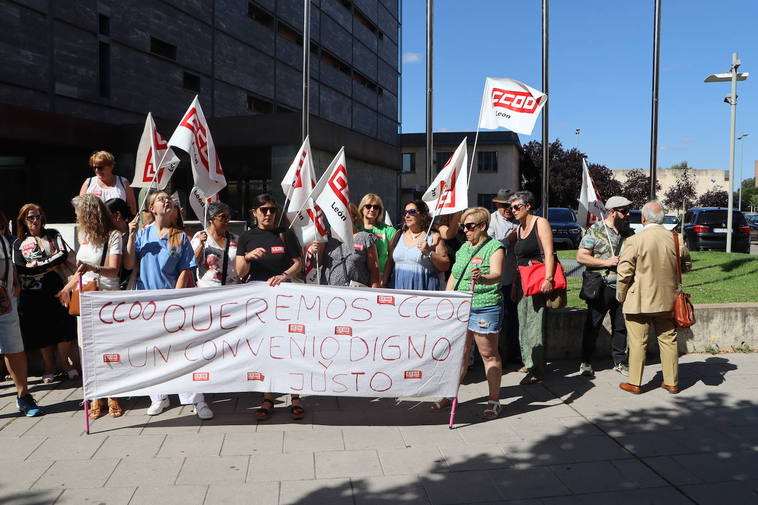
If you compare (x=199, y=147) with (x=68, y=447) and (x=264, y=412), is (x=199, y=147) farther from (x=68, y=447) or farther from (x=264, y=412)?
(x=68, y=447)

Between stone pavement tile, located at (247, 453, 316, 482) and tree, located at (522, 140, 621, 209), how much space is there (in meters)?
45.7

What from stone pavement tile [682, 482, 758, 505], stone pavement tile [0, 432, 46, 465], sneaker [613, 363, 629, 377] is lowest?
stone pavement tile [0, 432, 46, 465]

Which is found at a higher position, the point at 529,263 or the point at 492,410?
the point at 529,263

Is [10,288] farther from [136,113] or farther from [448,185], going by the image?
[136,113]

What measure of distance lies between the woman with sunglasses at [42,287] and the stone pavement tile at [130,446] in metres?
1.81

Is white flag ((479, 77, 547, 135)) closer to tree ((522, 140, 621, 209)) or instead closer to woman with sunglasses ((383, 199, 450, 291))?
woman with sunglasses ((383, 199, 450, 291))

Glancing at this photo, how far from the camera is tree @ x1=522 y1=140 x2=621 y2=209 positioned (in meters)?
49.0

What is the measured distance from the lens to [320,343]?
4.88 meters

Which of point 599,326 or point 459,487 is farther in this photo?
point 599,326

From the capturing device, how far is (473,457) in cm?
433

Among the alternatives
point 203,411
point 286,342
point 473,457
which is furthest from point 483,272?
point 203,411

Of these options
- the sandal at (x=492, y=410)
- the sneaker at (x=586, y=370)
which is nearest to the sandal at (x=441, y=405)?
the sandal at (x=492, y=410)

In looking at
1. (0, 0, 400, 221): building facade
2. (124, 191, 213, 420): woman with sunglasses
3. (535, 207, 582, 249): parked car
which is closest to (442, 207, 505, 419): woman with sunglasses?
(124, 191, 213, 420): woman with sunglasses

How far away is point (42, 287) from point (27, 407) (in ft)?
3.98
